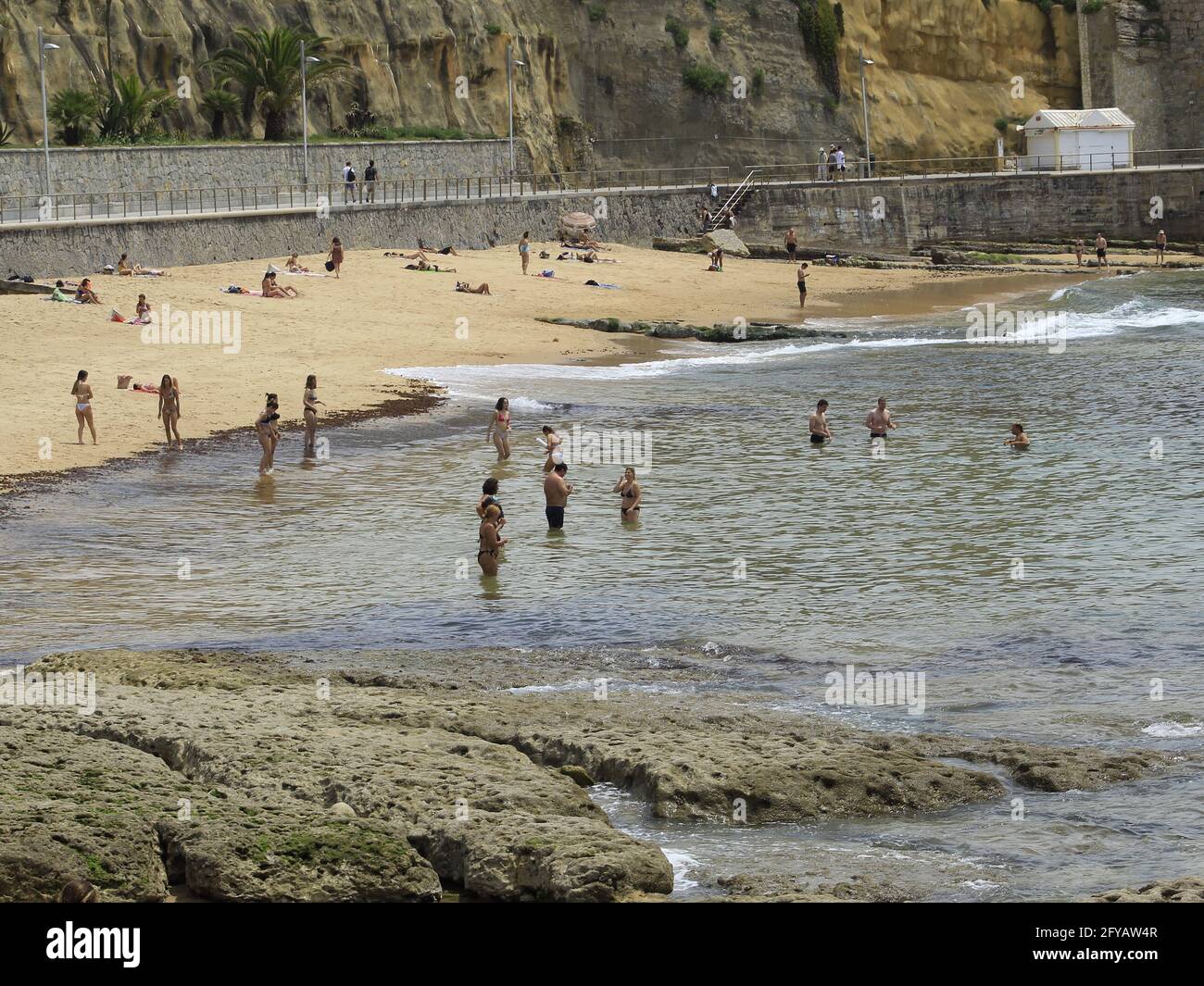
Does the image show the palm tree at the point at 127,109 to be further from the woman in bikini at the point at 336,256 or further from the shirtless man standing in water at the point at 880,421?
the shirtless man standing in water at the point at 880,421

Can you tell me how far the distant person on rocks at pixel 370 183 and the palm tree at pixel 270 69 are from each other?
3.94m

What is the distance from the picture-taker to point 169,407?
958 inches

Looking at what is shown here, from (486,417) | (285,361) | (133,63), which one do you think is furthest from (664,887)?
A: (133,63)

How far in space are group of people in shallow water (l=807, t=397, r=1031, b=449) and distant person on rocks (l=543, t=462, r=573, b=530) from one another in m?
6.74

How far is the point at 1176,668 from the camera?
14242 mm

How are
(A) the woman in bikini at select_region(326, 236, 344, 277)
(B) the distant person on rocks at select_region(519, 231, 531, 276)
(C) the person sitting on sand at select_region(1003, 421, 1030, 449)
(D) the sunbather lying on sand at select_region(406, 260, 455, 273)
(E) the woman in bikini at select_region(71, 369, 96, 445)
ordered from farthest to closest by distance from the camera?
(B) the distant person on rocks at select_region(519, 231, 531, 276)
(D) the sunbather lying on sand at select_region(406, 260, 455, 273)
(A) the woman in bikini at select_region(326, 236, 344, 277)
(C) the person sitting on sand at select_region(1003, 421, 1030, 449)
(E) the woman in bikini at select_region(71, 369, 96, 445)

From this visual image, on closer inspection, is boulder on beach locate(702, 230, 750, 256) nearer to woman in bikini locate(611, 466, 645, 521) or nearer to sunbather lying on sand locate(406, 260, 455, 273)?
sunbather lying on sand locate(406, 260, 455, 273)

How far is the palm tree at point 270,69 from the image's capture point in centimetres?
5269

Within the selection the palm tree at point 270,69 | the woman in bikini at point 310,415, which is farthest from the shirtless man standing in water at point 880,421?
the palm tree at point 270,69

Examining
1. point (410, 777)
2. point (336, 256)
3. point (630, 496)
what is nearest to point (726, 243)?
point (336, 256)

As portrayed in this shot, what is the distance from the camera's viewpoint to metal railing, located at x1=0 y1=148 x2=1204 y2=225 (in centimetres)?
4106

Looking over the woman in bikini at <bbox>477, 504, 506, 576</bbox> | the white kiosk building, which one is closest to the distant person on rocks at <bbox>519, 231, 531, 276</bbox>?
the white kiosk building
